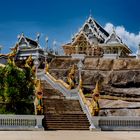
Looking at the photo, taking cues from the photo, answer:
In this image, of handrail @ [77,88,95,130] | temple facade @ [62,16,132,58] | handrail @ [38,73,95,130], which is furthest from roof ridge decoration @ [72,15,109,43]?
handrail @ [77,88,95,130]

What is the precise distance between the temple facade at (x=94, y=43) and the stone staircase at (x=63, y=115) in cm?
2236

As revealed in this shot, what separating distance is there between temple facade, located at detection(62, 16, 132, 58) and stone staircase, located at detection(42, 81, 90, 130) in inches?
880

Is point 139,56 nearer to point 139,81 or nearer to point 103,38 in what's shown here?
point 139,81

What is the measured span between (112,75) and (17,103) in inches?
611

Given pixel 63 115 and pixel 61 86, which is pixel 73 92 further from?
pixel 63 115

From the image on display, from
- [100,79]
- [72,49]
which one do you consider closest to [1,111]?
[100,79]

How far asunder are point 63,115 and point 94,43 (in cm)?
3021

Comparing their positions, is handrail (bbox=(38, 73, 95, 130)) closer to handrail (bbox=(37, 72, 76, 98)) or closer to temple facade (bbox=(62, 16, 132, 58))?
handrail (bbox=(37, 72, 76, 98))

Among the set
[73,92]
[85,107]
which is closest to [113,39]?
[73,92]

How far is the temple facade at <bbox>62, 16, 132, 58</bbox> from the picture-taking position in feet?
169

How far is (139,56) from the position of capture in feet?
148

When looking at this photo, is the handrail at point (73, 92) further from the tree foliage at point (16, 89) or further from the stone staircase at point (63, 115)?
the tree foliage at point (16, 89)

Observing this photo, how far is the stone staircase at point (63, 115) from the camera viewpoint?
75.7 feet

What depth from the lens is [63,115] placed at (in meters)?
24.4
